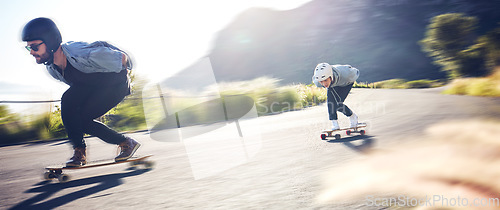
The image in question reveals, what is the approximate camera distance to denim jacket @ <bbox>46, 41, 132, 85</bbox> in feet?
12.7

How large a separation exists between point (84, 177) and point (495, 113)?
7.46 metres

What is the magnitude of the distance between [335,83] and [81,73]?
393 centimetres

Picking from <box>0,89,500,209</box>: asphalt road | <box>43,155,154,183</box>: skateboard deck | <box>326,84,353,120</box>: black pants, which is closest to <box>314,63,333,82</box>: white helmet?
<box>326,84,353,120</box>: black pants

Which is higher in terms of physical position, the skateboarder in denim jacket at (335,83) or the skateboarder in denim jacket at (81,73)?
the skateboarder in denim jacket at (81,73)

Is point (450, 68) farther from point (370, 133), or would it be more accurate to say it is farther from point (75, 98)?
point (75, 98)

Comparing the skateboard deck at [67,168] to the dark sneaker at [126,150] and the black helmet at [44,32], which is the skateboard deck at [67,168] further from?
the black helmet at [44,32]

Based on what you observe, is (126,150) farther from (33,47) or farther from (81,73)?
(33,47)

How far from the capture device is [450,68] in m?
20.7

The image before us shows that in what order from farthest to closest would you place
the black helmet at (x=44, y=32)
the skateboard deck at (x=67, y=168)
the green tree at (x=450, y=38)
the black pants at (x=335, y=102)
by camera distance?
1. the green tree at (x=450, y=38)
2. the black pants at (x=335, y=102)
3. the skateboard deck at (x=67, y=168)
4. the black helmet at (x=44, y=32)

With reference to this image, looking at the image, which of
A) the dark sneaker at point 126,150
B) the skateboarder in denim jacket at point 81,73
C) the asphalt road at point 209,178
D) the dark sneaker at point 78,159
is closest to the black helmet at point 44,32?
the skateboarder in denim jacket at point 81,73

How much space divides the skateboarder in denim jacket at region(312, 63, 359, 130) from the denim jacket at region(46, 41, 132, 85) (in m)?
3.19

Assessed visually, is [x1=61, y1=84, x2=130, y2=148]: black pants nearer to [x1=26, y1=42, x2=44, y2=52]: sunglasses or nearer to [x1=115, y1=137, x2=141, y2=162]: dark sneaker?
[x1=115, y1=137, x2=141, y2=162]: dark sneaker

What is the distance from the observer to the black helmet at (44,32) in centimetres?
381

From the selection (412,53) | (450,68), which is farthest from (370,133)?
(412,53)
